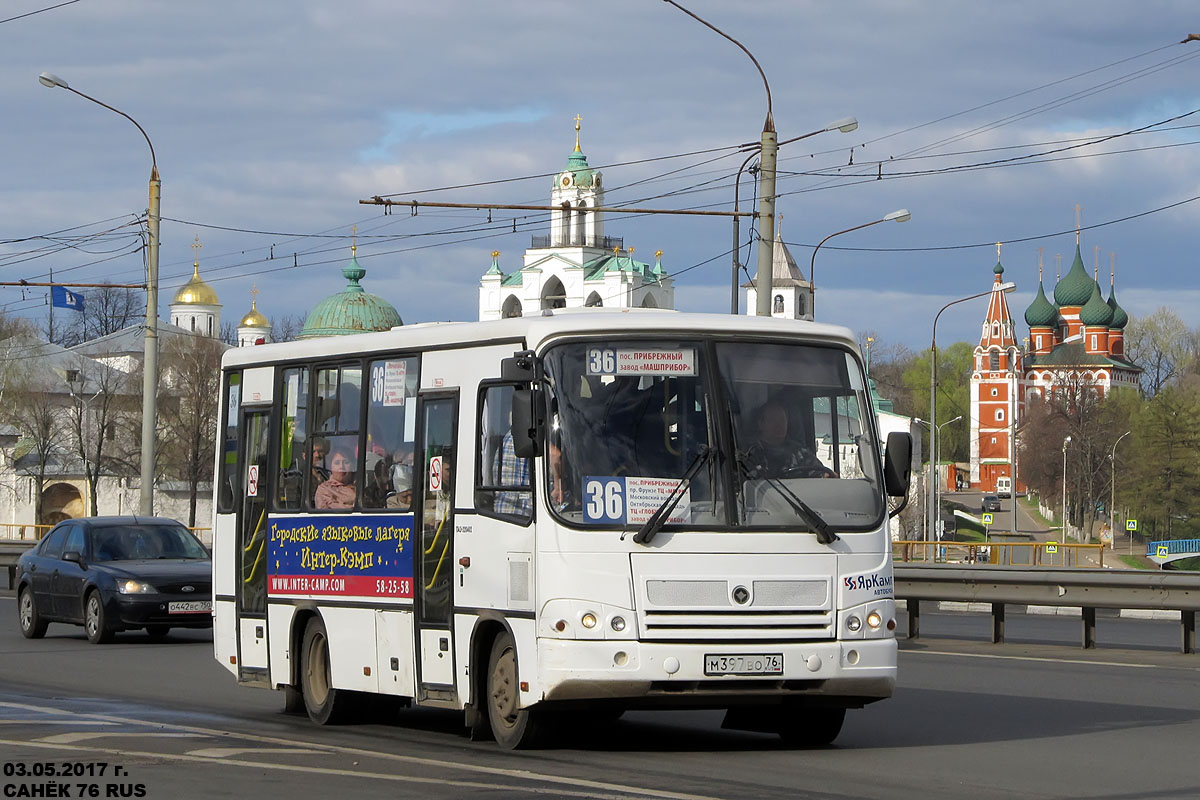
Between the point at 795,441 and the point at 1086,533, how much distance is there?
98774mm

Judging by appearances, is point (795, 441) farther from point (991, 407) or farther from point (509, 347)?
point (991, 407)

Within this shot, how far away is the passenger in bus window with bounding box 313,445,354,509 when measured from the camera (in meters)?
12.6

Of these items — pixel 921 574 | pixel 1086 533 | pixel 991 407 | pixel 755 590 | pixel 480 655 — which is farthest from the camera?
pixel 991 407

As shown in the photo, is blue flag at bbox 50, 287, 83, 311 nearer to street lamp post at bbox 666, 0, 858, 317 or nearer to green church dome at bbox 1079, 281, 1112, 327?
street lamp post at bbox 666, 0, 858, 317

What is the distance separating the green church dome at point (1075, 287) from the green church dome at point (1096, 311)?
0.79 metres

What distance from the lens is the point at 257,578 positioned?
1373 cm

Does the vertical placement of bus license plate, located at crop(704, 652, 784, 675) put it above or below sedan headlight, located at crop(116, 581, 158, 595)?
above

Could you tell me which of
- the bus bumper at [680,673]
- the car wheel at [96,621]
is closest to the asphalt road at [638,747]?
the bus bumper at [680,673]

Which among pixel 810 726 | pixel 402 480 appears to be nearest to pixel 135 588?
pixel 402 480

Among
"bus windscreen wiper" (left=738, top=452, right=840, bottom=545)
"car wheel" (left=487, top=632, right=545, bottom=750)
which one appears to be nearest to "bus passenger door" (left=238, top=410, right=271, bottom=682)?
"car wheel" (left=487, top=632, right=545, bottom=750)

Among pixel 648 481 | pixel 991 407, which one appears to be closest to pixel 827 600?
pixel 648 481

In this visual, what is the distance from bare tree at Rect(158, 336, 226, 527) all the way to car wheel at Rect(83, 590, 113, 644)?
7044 centimetres

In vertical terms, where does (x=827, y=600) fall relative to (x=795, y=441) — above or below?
below

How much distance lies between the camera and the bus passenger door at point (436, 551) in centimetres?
1141
